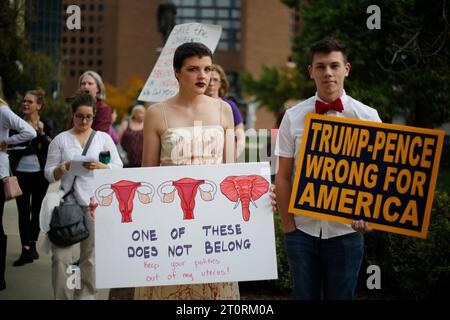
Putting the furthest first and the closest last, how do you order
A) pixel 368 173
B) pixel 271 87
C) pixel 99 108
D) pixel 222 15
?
1. pixel 222 15
2. pixel 271 87
3. pixel 99 108
4. pixel 368 173

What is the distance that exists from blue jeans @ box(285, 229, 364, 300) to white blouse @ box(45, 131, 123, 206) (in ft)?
6.89

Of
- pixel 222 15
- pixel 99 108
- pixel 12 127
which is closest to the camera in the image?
pixel 12 127

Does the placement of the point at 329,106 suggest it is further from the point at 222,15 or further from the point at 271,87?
the point at 222,15

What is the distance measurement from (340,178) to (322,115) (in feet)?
1.08

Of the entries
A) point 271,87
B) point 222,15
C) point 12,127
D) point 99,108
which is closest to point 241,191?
point 99,108

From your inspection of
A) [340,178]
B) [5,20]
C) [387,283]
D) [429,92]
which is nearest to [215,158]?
[340,178]

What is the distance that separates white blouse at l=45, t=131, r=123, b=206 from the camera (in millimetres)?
5219

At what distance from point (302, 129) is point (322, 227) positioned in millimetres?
511

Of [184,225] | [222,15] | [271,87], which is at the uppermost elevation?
[222,15]

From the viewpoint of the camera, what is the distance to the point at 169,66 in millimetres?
6297

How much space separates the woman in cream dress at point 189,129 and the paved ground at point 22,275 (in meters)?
2.65

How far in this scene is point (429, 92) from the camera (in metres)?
12.8

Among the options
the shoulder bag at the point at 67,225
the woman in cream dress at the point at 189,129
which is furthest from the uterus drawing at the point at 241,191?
the shoulder bag at the point at 67,225

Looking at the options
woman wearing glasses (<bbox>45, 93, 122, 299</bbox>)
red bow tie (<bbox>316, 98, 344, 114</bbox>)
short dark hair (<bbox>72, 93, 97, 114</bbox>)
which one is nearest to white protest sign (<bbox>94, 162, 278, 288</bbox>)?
red bow tie (<bbox>316, 98, 344, 114</bbox>)
